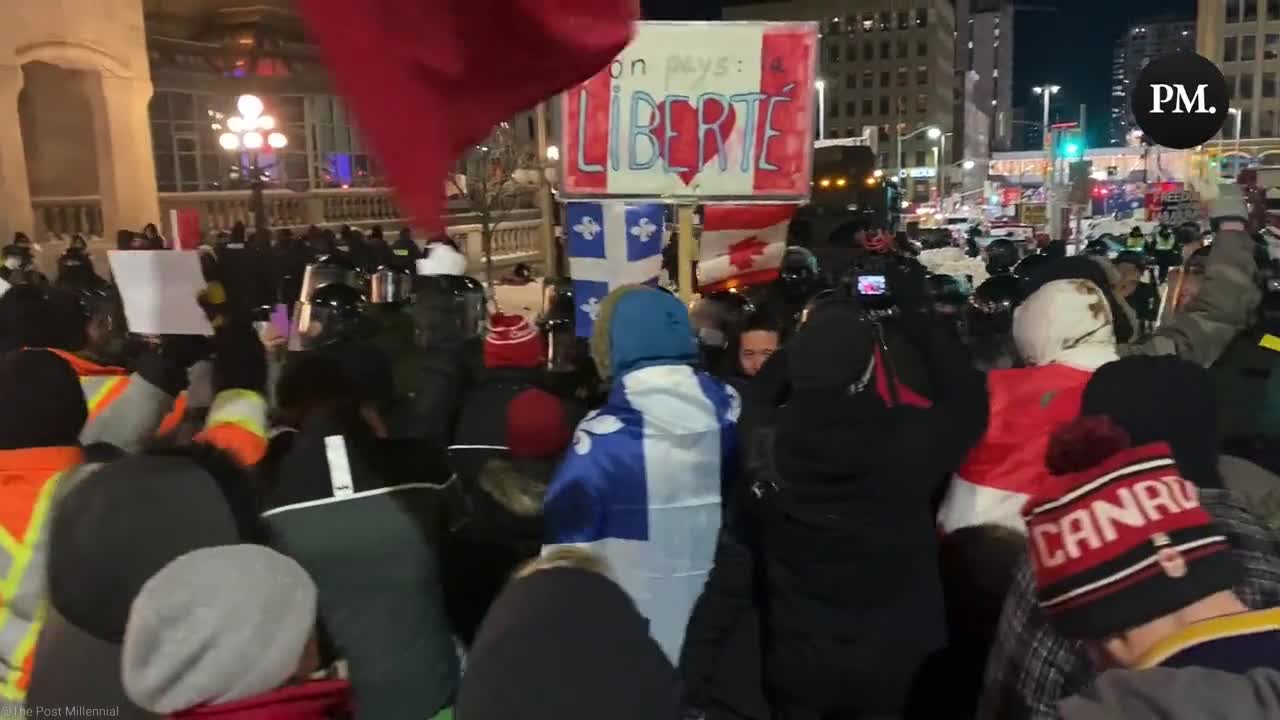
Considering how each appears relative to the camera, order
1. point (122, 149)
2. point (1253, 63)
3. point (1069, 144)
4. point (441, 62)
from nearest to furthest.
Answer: point (441, 62) → point (122, 149) → point (1069, 144) → point (1253, 63)

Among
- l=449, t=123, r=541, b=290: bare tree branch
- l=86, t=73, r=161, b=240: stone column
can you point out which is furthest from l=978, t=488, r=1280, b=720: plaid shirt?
l=449, t=123, r=541, b=290: bare tree branch

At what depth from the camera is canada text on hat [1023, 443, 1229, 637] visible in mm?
1695

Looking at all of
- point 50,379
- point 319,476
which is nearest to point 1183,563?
point 319,476

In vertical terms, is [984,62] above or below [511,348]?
above

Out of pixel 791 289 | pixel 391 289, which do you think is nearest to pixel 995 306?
pixel 791 289

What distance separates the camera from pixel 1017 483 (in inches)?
130

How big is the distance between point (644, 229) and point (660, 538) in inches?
111

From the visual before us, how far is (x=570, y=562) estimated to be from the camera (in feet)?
6.47

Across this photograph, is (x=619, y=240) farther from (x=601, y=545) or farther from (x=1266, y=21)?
(x=1266, y=21)

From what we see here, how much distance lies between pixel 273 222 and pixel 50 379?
23.5 meters

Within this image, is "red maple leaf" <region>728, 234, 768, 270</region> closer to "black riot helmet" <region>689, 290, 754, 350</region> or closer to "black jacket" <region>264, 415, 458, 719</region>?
"black riot helmet" <region>689, 290, 754, 350</region>

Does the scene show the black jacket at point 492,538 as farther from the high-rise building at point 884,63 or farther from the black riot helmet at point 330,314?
the high-rise building at point 884,63

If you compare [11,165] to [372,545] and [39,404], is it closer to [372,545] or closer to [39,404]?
[39,404]
